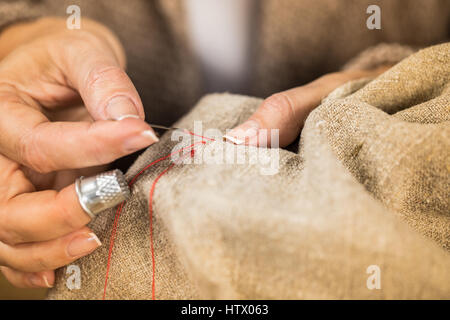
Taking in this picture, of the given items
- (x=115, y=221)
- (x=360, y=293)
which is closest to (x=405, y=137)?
(x=360, y=293)

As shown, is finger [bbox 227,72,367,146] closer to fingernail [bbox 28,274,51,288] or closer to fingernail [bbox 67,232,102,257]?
fingernail [bbox 67,232,102,257]

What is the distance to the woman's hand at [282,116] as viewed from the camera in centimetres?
44

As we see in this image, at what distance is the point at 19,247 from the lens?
0.47 metres

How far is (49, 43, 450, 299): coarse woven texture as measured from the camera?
0.96 ft

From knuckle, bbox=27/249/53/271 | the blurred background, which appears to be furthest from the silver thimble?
the blurred background

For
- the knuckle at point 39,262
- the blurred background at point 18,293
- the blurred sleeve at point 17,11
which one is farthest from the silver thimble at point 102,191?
the blurred sleeve at point 17,11

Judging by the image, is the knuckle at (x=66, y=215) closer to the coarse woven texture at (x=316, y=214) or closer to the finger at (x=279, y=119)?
the coarse woven texture at (x=316, y=214)

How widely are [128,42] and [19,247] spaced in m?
0.55

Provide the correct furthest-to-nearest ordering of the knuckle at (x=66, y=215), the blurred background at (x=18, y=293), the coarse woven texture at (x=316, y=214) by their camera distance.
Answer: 1. the blurred background at (x=18, y=293)
2. the knuckle at (x=66, y=215)
3. the coarse woven texture at (x=316, y=214)

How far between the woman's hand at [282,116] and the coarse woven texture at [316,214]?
0.06 meters

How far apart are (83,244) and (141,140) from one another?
0.55ft

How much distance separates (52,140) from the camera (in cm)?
40

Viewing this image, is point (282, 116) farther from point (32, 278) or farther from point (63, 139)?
point (32, 278)

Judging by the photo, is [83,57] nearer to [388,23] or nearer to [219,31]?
[219,31]
